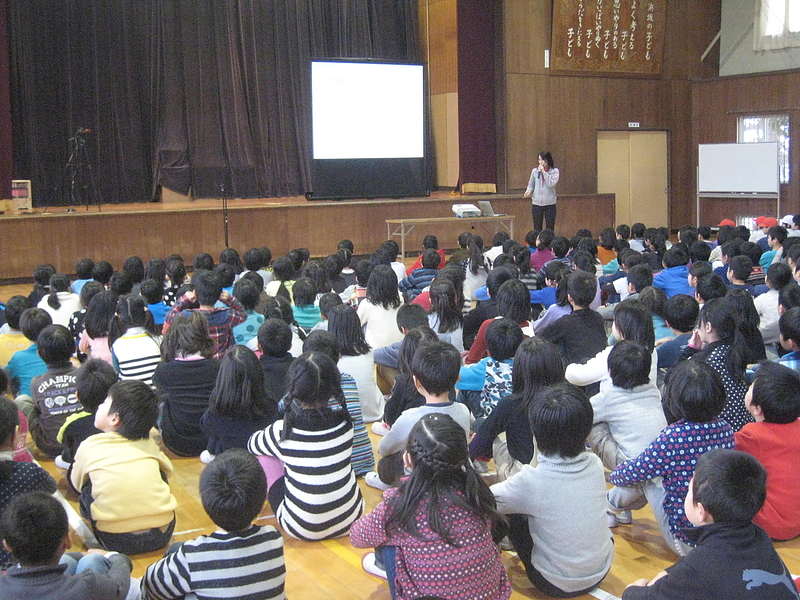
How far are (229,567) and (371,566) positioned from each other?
2.22ft

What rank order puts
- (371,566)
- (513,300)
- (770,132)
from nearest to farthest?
(371,566) → (513,300) → (770,132)

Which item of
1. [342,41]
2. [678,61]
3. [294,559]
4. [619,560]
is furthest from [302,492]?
[678,61]

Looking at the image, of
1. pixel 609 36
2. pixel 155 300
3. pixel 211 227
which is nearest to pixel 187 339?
pixel 155 300

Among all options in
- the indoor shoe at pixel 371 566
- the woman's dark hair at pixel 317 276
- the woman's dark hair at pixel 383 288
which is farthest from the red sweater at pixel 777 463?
the woman's dark hair at pixel 317 276

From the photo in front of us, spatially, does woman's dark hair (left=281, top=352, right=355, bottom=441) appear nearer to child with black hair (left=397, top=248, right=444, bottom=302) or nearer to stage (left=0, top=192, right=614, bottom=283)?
child with black hair (left=397, top=248, right=444, bottom=302)

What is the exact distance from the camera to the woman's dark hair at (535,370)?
2.55m

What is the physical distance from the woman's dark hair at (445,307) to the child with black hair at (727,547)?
2262 millimetres

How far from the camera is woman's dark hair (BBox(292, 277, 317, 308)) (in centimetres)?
441

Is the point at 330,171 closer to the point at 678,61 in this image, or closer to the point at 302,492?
the point at 678,61

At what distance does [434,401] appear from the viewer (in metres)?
2.59

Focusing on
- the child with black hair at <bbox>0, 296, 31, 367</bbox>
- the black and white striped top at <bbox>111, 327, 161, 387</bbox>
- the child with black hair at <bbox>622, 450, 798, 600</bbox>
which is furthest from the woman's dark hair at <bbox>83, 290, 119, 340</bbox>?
the child with black hair at <bbox>622, 450, 798, 600</bbox>

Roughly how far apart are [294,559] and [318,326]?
6.02 ft

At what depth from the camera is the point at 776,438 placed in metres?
2.49

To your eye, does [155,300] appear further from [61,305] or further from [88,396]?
[88,396]
